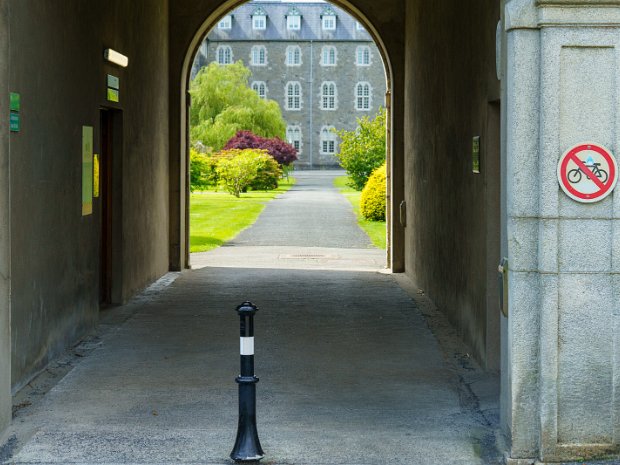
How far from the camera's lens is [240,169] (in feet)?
168

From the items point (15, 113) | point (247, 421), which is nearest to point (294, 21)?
point (15, 113)

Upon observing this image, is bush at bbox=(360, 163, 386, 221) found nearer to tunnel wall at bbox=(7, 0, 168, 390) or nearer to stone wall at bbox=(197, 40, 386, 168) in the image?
tunnel wall at bbox=(7, 0, 168, 390)

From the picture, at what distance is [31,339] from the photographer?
8875 millimetres

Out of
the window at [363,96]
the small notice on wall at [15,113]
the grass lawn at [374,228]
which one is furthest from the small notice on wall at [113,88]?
the window at [363,96]

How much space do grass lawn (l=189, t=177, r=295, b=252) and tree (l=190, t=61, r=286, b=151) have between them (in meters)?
18.0

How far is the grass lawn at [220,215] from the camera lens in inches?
1017

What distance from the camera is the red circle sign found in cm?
631

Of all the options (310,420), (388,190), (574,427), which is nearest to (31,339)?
(310,420)

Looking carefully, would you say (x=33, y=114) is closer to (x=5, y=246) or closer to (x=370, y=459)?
(x=5, y=246)

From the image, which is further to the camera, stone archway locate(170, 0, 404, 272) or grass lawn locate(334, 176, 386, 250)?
grass lawn locate(334, 176, 386, 250)

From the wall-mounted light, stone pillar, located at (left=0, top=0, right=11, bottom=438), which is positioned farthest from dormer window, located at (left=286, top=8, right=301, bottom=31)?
stone pillar, located at (left=0, top=0, right=11, bottom=438)

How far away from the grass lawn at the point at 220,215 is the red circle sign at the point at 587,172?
16759mm

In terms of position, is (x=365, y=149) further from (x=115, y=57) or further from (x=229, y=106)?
(x=115, y=57)

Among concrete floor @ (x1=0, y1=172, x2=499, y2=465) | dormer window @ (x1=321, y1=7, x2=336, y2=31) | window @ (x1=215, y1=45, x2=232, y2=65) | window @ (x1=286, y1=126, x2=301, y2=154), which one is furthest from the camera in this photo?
window @ (x1=286, y1=126, x2=301, y2=154)
